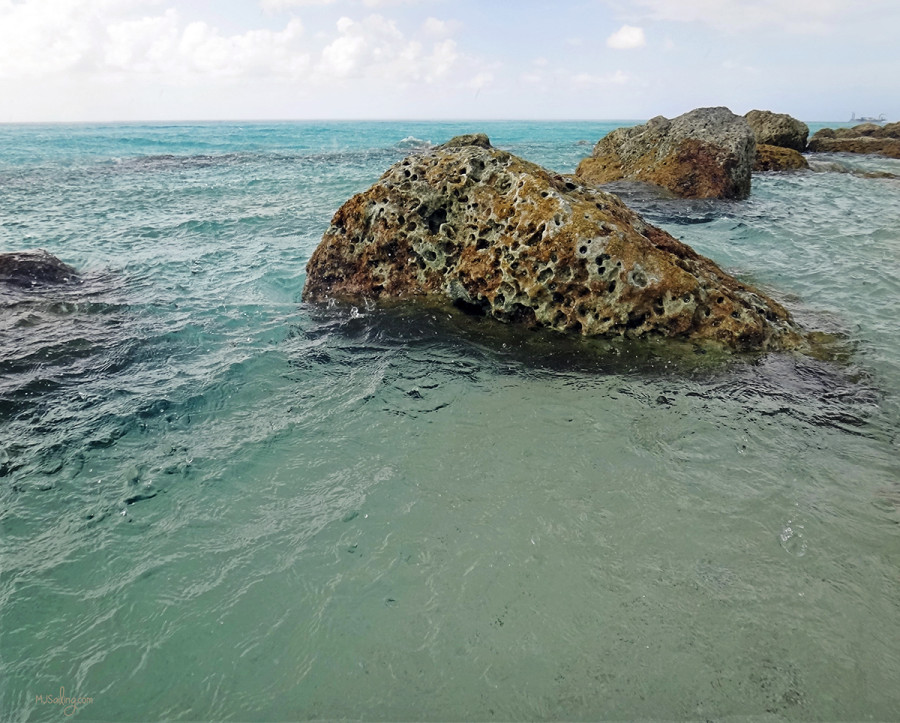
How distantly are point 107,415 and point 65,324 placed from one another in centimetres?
310

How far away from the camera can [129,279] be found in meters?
10.1

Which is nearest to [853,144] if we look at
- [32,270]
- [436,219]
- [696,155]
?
[696,155]

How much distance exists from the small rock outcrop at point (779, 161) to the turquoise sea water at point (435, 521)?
21.8 meters

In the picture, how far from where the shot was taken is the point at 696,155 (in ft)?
59.2

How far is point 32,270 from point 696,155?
1875cm

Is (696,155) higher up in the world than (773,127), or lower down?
lower down

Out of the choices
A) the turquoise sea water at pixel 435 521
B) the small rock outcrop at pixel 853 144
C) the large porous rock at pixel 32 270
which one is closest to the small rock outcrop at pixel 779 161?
the small rock outcrop at pixel 853 144

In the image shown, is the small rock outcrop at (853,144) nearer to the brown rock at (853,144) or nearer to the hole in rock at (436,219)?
the brown rock at (853,144)

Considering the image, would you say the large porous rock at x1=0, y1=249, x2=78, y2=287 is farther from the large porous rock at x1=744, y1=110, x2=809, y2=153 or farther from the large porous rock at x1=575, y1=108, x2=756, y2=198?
the large porous rock at x1=744, y1=110, x2=809, y2=153

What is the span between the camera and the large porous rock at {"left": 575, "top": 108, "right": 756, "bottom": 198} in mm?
17484

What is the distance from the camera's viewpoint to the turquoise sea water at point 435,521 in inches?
116

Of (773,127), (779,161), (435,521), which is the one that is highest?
(773,127)

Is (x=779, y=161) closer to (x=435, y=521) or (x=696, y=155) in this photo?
(x=696, y=155)

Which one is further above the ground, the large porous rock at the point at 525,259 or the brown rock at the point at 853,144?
the brown rock at the point at 853,144
